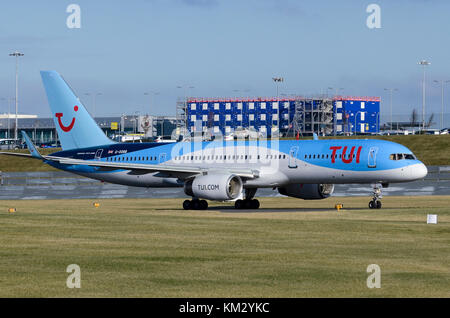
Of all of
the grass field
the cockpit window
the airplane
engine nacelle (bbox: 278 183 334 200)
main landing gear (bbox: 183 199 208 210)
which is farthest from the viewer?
engine nacelle (bbox: 278 183 334 200)

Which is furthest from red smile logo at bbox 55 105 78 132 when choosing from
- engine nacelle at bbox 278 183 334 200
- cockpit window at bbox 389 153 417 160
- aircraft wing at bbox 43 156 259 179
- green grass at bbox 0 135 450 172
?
green grass at bbox 0 135 450 172

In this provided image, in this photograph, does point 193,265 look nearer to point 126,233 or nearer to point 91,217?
point 126,233

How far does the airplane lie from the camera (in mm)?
49625

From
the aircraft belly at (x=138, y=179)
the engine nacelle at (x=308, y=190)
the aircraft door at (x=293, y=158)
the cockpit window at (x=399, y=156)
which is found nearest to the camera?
the cockpit window at (x=399, y=156)

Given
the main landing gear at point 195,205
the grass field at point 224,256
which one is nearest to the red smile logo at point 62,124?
the main landing gear at point 195,205

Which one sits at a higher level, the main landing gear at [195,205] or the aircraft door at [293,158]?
the aircraft door at [293,158]

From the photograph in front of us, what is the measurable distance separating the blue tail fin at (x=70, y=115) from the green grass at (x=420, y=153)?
58397mm

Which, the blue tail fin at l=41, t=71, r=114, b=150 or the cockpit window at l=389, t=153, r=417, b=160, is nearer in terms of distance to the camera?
the cockpit window at l=389, t=153, r=417, b=160

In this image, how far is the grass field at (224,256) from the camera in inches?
700

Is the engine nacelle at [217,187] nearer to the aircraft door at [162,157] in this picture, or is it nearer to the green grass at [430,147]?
the aircraft door at [162,157]

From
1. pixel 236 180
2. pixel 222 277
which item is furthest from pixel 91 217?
pixel 222 277

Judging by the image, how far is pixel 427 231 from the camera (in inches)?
1257

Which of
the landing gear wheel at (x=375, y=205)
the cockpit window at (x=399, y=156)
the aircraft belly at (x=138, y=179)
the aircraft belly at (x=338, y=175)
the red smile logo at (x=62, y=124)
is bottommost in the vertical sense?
the landing gear wheel at (x=375, y=205)

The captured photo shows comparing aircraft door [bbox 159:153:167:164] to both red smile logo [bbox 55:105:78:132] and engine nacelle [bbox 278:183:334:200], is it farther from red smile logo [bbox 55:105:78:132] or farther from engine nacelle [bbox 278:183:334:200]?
engine nacelle [bbox 278:183:334:200]
